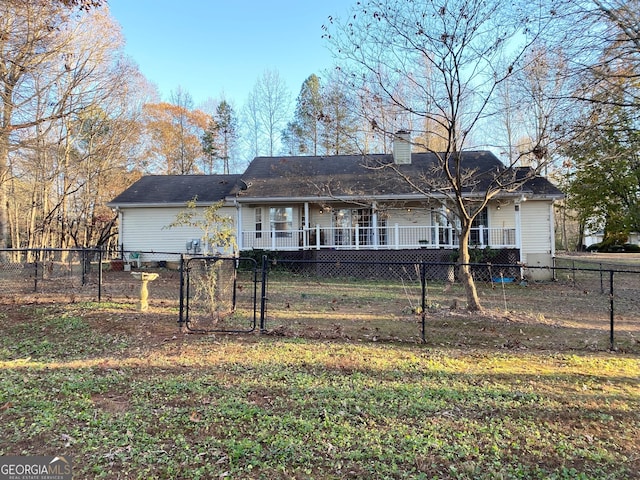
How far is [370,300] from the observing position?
966 centimetres

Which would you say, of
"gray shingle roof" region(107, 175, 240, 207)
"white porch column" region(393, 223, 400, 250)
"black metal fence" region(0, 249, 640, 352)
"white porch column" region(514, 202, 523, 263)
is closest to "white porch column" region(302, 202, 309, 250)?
"black metal fence" region(0, 249, 640, 352)

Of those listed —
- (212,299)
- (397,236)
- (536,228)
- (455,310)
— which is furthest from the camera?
(536,228)

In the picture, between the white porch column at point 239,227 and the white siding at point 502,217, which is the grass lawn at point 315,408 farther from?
the white siding at point 502,217

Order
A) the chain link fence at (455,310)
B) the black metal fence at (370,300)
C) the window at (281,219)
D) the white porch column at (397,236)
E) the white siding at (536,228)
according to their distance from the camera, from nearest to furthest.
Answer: the chain link fence at (455,310) < the black metal fence at (370,300) < the white porch column at (397,236) < the white siding at (536,228) < the window at (281,219)

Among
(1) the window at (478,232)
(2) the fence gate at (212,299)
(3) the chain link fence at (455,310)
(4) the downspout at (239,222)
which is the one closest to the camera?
(3) the chain link fence at (455,310)

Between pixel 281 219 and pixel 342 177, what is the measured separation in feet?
11.3

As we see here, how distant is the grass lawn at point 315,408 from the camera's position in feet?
9.04

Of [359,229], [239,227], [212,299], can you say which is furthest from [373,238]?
[212,299]

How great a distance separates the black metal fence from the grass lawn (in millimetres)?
759

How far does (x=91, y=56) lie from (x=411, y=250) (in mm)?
15749

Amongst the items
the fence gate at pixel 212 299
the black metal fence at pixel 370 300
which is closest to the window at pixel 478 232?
the black metal fence at pixel 370 300

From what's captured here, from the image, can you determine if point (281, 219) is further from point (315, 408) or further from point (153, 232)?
point (315, 408)

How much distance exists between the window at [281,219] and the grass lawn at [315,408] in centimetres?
1079

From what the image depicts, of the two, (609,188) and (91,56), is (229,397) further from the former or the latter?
(609,188)
